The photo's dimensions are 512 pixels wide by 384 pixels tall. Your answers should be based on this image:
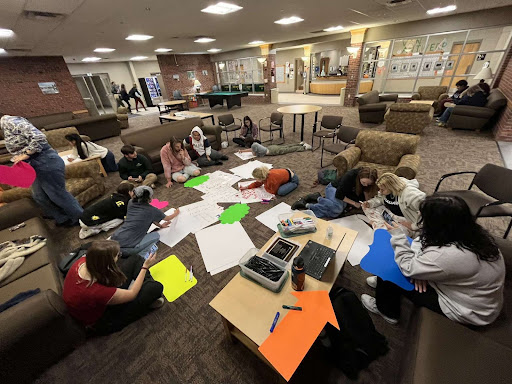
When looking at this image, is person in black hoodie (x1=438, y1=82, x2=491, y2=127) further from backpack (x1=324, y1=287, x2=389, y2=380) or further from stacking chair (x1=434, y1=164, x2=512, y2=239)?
backpack (x1=324, y1=287, x2=389, y2=380)

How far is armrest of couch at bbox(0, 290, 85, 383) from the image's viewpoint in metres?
1.21

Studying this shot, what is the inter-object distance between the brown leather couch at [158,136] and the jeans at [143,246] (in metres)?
2.03

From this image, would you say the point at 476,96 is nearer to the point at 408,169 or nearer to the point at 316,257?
the point at 408,169

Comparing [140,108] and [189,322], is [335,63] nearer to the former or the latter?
[140,108]

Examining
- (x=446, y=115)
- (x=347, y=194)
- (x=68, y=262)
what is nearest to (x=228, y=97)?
(x=446, y=115)

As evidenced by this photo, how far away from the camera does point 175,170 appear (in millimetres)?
3904

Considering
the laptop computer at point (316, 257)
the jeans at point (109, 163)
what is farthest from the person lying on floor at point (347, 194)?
the jeans at point (109, 163)

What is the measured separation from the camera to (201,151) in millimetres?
4414

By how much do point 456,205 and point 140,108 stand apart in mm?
15818

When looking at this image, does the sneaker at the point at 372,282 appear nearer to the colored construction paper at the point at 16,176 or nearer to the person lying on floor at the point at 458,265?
the person lying on floor at the point at 458,265

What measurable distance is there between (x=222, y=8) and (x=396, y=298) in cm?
510

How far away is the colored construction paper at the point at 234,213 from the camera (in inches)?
107

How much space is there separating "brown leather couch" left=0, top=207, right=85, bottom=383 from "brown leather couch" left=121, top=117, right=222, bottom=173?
103 inches

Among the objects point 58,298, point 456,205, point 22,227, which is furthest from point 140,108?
point 456,205
